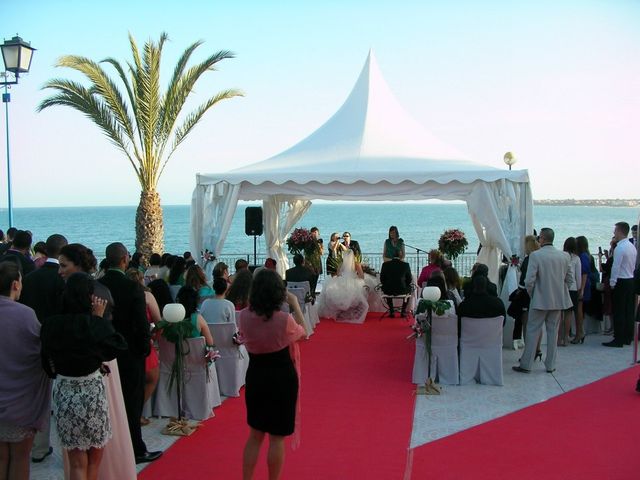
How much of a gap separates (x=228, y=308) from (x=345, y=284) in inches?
184

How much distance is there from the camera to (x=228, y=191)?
10.6 metres

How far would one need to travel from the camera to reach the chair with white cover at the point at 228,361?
661cm

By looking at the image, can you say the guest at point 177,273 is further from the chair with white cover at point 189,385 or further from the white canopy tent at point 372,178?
the white canopy tent at point 372,178

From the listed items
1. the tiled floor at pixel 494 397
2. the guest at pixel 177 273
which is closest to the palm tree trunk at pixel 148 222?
the guest at pixel 177 273

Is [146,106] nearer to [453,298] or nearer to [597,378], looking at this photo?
[453,298]

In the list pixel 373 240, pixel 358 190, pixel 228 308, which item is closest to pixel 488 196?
pixel 358 190

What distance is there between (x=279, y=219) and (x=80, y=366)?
11.1 meters

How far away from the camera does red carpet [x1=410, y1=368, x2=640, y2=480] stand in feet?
15.2

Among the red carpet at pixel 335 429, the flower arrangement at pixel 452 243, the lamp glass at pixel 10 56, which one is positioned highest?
the lamp glass at pixel 10 56

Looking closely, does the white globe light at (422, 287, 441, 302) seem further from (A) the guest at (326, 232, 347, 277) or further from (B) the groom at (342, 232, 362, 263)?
(A) the guest at (326, 232, 347, 277)

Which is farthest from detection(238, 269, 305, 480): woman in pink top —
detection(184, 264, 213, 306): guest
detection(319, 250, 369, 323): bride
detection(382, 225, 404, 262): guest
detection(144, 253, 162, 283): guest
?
detection(382, 225, 404, 262): guest

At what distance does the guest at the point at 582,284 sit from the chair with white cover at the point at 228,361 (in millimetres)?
4906

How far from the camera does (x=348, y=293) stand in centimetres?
1091

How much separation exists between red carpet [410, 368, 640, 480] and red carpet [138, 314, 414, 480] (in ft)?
1.16
